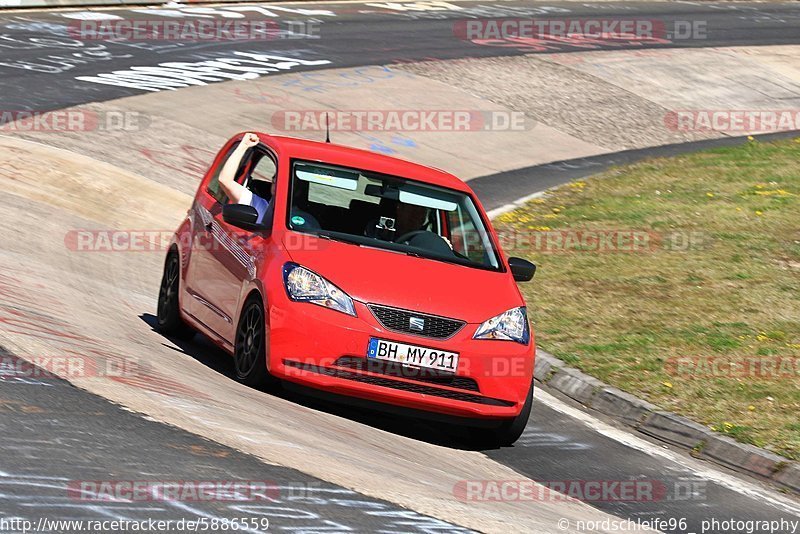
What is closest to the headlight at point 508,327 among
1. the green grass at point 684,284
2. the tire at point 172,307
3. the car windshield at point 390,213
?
the car windshield at point 390,213

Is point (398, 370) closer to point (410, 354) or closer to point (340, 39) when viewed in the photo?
point (410, 354)

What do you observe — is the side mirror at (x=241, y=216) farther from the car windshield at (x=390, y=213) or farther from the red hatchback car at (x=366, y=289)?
the car windshield at (x=390, y=213)

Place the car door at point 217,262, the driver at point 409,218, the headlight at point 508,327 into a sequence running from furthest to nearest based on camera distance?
the driver at point 409,218, the car door at point 217,262, the headlight at point 508,327

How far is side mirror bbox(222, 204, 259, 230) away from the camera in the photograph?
9180mm

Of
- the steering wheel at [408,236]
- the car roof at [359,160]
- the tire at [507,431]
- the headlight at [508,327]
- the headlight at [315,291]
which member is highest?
the car roof at [359,160]

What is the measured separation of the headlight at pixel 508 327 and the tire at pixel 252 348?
1335mm

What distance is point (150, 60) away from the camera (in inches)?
979

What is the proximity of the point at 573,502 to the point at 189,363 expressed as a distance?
3.08 metres

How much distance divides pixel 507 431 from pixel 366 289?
1360 mm

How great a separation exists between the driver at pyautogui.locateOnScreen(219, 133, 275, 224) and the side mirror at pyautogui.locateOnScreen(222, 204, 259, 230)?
0.41 m

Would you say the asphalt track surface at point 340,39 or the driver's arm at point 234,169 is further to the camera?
the asphalt track surface at point 340,39

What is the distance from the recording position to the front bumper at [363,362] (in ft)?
27.6

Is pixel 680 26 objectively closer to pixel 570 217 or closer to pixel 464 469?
pixel 570 217

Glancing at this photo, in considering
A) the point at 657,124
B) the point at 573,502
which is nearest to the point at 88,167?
the point at 573,502
